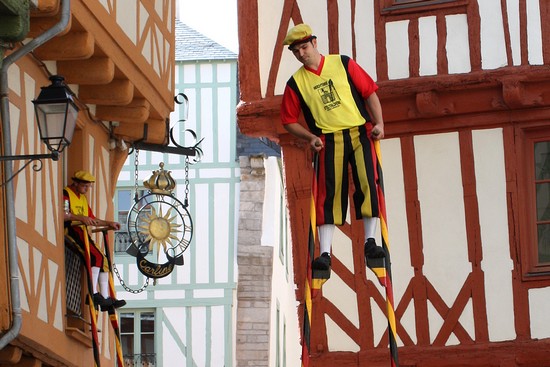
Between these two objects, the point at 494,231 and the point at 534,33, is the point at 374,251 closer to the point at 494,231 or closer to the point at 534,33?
the point at 494,231

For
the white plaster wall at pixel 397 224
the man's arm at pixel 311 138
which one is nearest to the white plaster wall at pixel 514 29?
the white plaster wall at pixel 397 224

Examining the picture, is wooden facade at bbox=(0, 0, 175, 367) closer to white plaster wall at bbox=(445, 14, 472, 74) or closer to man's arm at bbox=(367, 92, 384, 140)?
man's arm at bbox=(367, 92, 384, 140)

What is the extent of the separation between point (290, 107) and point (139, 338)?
18188 millimetres

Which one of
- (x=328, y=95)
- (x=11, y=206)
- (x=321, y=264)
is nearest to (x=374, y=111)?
(x=328, y=95)

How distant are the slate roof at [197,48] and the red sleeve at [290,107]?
62.5ft

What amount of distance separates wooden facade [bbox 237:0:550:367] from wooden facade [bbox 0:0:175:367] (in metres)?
1.57

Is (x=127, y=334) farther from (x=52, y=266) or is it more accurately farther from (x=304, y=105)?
(x=304, y=105)

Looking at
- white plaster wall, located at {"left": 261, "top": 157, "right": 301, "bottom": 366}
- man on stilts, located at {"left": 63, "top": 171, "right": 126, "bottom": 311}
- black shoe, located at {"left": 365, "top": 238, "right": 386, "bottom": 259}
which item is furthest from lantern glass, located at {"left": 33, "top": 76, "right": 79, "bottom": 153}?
white plaster wall, located at {"left": 261, "top": 157, "right": 301, "bottom": 366}

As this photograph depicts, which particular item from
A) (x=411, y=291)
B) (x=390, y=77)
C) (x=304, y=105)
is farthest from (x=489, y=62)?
(x=304, y=105)

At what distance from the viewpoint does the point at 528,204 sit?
17234 millimetres

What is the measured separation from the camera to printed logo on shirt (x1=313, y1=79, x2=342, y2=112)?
45.0 ft

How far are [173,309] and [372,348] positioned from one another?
1439cm

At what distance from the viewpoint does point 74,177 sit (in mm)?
16906

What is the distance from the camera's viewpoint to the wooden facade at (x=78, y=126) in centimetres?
1476
